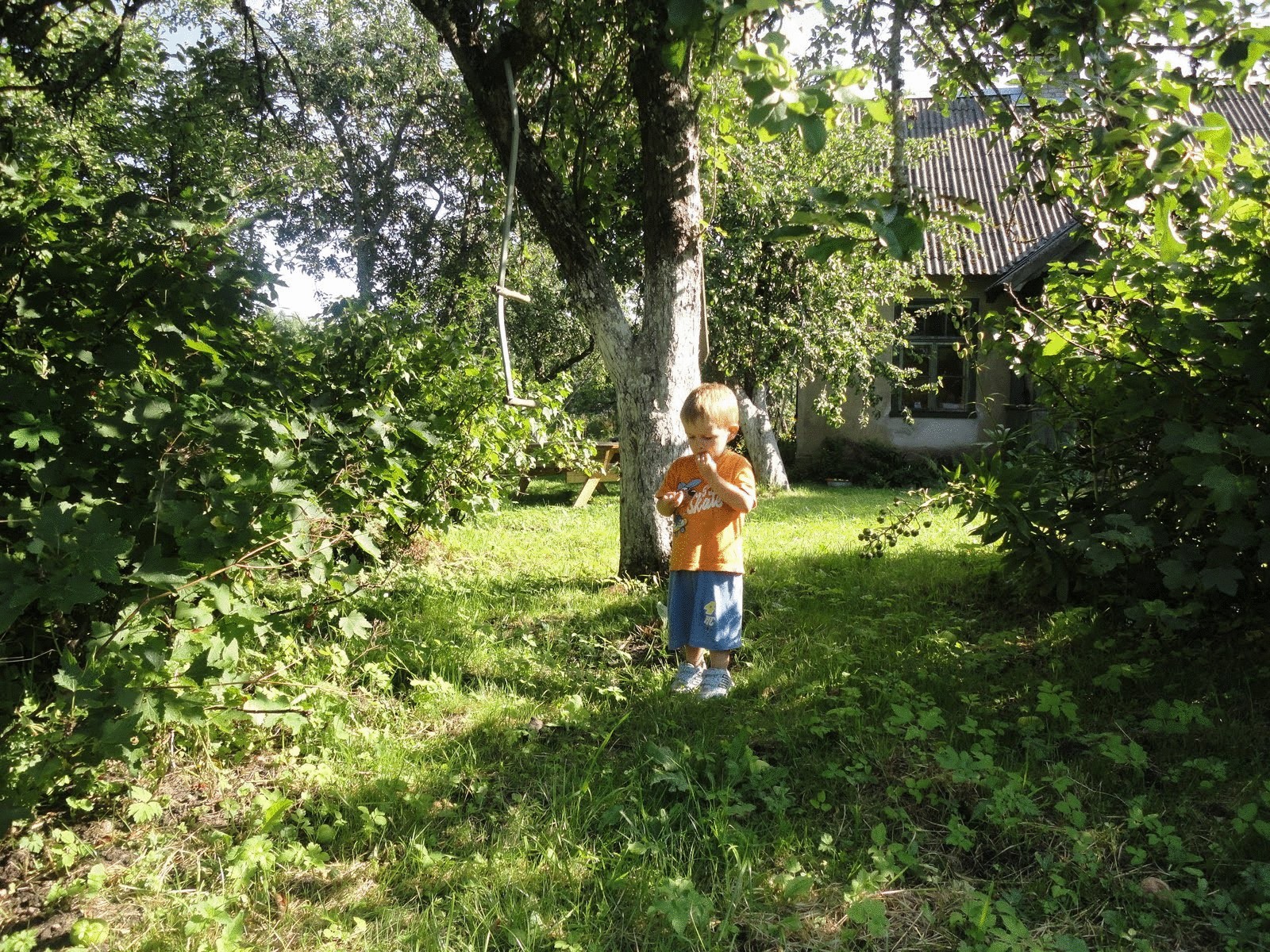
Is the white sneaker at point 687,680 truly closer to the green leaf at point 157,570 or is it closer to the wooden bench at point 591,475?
the green leaf at point 157,570

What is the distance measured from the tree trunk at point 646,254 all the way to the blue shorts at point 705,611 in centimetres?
140

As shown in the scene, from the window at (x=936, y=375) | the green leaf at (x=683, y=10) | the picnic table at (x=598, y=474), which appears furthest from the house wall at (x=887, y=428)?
the green leaf at (x=683, y=10)

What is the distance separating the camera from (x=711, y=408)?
340cm

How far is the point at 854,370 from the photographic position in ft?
38.6

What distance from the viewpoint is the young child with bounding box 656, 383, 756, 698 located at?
3.40 m

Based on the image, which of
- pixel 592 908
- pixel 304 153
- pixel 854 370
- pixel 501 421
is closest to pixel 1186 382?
pixel 592 908

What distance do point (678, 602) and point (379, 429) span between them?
4.70 ft

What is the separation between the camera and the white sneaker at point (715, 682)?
3348mm

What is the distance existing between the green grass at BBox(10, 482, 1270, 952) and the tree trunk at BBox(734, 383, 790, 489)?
29.0 ft

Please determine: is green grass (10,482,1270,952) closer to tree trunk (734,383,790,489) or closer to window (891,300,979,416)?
tree trunk (734,383,790,489)

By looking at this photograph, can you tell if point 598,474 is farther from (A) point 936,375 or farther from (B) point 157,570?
(A) point 936,375

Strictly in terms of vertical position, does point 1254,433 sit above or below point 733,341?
below

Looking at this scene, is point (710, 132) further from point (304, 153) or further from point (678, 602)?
point (304, 153)

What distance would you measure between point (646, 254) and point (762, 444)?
8280 mm
